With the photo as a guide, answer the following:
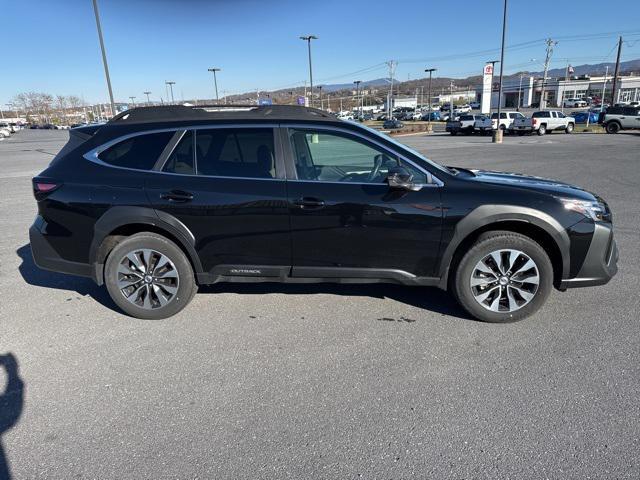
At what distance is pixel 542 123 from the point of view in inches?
1324

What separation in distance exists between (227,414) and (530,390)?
195cm

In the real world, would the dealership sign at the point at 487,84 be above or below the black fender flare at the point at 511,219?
above

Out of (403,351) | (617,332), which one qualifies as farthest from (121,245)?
(617,332)

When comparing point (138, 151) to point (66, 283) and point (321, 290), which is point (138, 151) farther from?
point (321, 290)

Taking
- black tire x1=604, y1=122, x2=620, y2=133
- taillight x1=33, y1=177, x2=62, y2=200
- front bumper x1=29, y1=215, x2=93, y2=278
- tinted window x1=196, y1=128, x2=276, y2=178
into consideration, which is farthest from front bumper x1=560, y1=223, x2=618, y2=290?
black tire x1=604, y1=122, x2=620, y2=133

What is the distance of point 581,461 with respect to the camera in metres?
2.20

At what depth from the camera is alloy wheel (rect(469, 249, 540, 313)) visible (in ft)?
11.6

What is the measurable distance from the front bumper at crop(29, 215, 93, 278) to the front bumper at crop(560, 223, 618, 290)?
166 inches

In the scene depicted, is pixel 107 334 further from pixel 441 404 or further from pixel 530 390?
pixel 530 390

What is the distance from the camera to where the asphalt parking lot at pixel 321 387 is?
226 centimetres

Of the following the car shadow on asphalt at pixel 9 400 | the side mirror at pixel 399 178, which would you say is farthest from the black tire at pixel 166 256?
the side mirror at pixel 399 178

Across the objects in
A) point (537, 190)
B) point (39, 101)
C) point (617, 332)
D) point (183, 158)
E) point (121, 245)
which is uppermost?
point (39, 101)

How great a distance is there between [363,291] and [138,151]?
2500 millimetres

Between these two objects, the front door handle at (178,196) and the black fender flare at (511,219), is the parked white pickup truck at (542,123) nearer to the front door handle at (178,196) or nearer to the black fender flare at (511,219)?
the black fender flare at (511,219)
